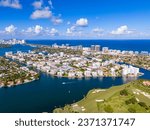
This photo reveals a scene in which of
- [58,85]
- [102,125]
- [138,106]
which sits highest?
[102,125]

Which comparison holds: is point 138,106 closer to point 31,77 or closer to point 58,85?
point 58,85

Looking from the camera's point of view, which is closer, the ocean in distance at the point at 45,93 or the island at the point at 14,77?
the ocean in distance at the point at 45,93

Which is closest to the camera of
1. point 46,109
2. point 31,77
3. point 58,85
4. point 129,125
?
point 129,125

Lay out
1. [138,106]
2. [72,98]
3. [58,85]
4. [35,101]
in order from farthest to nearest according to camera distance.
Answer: [58,85] → [72,98] → [35,101] → [138,106]

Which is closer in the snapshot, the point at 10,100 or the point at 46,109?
the point at 46,109

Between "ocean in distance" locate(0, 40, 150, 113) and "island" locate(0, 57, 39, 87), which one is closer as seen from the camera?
"ocean in distance" locate(0, 40, 150, 113)

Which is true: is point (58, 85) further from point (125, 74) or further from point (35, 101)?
point (125, 74)

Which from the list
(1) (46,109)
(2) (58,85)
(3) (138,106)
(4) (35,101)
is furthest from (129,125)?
(2) (58,85)

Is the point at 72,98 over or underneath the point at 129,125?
underneath

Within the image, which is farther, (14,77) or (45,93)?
(14,77)
